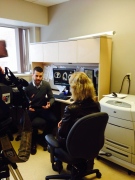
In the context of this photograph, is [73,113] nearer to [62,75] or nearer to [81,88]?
[81,88]

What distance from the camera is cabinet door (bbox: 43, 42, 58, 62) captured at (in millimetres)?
3139

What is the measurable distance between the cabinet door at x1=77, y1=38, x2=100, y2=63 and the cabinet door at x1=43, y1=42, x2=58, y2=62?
1.72ft

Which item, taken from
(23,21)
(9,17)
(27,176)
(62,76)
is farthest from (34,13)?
(27,176)

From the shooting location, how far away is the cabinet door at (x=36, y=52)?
3.44m

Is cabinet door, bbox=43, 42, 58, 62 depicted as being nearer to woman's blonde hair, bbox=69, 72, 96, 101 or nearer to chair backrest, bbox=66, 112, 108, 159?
woman's blonde hair, bbox=69, 72, 96, 101

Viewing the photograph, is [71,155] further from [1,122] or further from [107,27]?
[107,27]

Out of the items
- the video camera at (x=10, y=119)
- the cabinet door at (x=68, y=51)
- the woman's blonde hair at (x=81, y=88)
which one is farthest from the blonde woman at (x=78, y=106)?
the cabinet door at (x=68, y=51)

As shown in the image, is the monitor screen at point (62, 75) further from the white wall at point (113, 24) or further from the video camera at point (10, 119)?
the video camera at point (10, 119)

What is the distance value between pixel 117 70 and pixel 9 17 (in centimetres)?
203

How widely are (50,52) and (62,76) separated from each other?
0.48 metres

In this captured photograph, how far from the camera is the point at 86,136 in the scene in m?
1.54

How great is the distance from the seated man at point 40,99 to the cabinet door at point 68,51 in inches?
17.4

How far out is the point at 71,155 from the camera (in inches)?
61.4

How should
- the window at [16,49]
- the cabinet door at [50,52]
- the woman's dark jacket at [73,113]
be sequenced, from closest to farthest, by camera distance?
the woman's dark jacket at [73,113]
the cabinet door at [50,52]
the window at [16,49]
